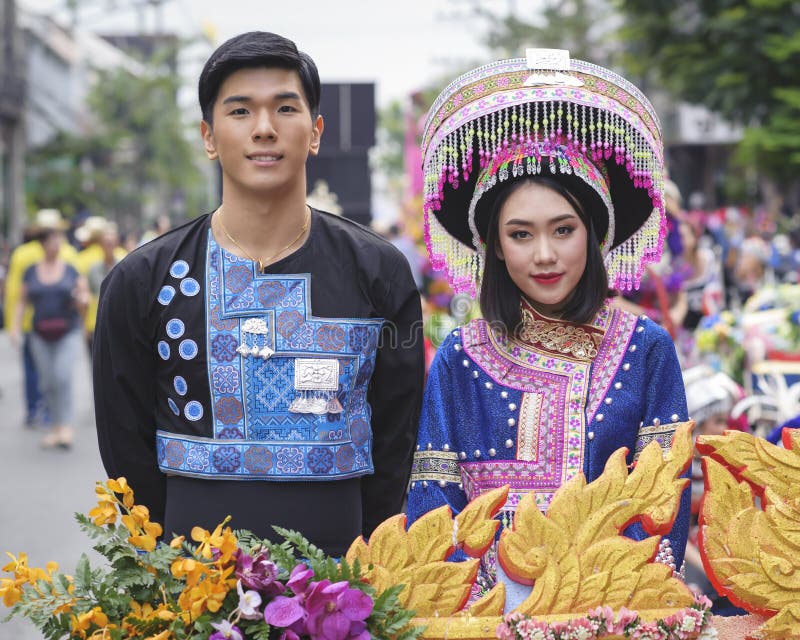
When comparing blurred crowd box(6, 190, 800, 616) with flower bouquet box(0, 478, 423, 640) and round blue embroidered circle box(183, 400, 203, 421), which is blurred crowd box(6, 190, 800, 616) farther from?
flower bouquet box(0, 478, 423, 640)

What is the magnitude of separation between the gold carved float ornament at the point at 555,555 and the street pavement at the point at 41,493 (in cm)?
259

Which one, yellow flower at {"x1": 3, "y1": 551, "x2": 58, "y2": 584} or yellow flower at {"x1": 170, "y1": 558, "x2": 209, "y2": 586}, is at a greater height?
yellow flower at {"x1": 170, "y1": 558, "x2": 209, "y2": 586}

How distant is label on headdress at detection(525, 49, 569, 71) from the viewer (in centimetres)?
269

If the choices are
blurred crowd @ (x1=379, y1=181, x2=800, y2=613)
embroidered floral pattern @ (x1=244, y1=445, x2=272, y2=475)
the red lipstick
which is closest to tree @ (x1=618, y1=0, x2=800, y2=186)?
blurred crowd @ (x1=379, y1=181, x2=800, y2=613)

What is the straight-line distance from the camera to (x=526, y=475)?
272 centimetres

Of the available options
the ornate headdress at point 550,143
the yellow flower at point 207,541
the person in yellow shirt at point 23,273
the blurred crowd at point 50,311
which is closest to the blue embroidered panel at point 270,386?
the ornate headdress at point 550,143

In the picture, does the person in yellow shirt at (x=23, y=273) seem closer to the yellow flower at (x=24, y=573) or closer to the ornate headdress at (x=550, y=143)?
the ornate headdress at (x=550, y=143)

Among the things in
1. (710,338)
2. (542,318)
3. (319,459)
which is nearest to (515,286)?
(542,318)

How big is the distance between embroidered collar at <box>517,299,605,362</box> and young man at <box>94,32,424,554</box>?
318 mm

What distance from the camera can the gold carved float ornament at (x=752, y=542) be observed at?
2.47 meters

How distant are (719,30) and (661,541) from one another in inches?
669

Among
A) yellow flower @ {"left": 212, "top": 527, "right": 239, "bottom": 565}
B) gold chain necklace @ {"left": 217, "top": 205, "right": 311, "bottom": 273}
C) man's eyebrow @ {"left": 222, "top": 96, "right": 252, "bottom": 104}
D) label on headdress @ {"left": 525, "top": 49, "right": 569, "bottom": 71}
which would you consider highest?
label on headdress @ {"left": 525, "top": 49, "right": 569, "bottom": 71}

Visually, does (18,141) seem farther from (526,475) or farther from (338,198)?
(526,475)

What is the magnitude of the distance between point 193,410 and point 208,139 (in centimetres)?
64
